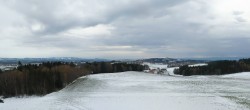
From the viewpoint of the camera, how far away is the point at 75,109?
99.4ft

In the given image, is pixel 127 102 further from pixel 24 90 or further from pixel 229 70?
pixel 229 70

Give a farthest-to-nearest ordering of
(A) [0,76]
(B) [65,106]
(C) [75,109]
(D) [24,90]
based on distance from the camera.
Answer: (A) [0,76]
(D) [24,90]
(B) [65,106]
(C) [75,109]

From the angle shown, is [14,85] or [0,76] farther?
[0,76]

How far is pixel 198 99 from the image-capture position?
1336 inches

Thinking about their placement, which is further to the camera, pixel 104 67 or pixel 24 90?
pixel 104 67

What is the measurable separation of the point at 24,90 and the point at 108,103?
139 feet

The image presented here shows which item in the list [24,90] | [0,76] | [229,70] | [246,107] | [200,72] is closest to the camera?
[246,107]

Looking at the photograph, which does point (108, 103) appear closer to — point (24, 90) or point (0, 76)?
point (24, 90)

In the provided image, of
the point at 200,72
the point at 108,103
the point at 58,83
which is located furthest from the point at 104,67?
the point at 108,103

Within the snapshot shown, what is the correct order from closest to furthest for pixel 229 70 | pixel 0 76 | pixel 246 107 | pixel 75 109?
pixel 246 107, pixel 75 109, pixel 0 76, pixel 229 70

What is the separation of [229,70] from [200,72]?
1447 centimetres

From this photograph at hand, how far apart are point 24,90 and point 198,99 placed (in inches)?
A: 1826

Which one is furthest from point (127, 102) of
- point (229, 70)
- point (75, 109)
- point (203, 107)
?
point (229, 70)

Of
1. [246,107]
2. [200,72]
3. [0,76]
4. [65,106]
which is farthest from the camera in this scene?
[200,72]
